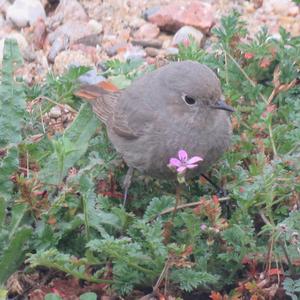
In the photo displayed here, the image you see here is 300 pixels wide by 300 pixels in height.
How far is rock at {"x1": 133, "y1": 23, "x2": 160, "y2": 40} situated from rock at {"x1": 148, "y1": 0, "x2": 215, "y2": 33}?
0.16 ft

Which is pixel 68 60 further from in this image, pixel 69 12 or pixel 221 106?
pixel 221 106

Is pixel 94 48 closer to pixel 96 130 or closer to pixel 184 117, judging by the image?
pixel 96 130

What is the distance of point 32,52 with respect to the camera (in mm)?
6648

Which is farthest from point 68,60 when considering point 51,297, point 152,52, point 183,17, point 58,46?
point 51,297

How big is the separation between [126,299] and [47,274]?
489mm

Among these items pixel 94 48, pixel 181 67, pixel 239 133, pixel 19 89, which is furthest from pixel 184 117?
pixel 94 48

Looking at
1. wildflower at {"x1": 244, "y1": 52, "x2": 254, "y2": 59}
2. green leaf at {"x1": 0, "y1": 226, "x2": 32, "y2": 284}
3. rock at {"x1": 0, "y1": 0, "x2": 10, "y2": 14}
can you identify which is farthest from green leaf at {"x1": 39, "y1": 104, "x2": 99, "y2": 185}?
rock at {"x1": 0, "y1": 0, "x2": 10, "y2": 14}

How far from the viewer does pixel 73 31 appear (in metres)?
6.74

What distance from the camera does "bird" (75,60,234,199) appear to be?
4938 mm

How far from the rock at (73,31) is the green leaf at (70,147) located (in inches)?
55.8

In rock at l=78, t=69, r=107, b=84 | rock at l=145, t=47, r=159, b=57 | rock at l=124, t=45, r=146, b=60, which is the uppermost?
rock at l=78, t=69, r=107, b=84

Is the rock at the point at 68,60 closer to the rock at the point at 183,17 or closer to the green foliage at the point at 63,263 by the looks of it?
the rock at the point at 183,17

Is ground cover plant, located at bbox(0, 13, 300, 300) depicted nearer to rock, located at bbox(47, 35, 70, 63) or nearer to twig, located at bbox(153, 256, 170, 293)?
twig, located at bbox(153, 256, 170, 293)

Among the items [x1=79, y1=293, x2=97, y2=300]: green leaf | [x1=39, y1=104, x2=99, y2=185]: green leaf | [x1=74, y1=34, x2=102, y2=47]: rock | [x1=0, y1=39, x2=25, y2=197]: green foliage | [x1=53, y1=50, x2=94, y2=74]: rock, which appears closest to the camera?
[x1=79, y1=293, x2=97, y2=300]: green leaf
